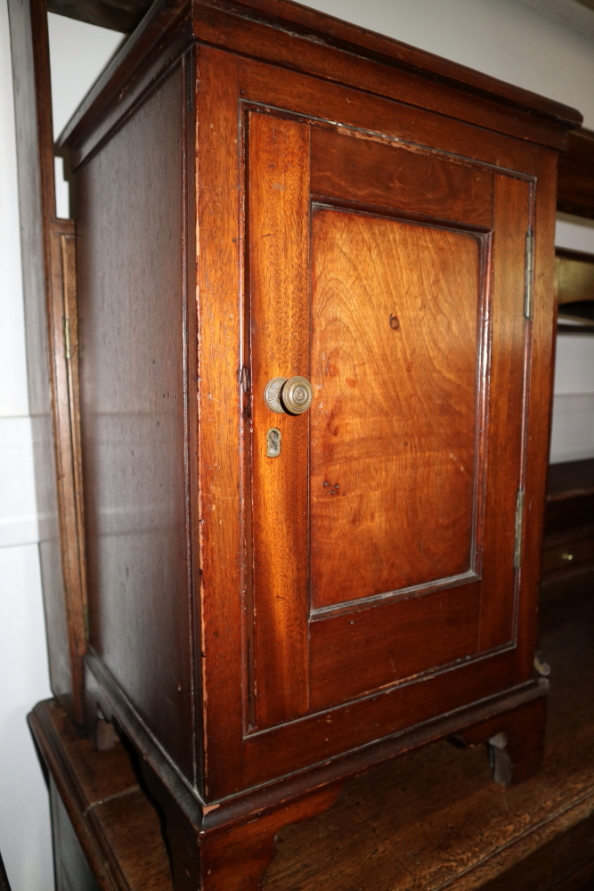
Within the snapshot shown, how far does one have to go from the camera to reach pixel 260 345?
0.72m

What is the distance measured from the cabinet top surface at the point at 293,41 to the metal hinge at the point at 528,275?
185mm

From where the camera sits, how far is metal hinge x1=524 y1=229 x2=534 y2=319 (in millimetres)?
956

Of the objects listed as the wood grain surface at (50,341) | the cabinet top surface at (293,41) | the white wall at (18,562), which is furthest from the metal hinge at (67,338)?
the cabinet top surface at (293,41)

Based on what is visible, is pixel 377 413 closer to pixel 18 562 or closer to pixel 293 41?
pixel 293 41

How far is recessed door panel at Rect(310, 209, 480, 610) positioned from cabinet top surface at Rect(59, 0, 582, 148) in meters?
0.18

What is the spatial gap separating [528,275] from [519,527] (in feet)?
1.33

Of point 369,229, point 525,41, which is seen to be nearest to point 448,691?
point 369,229

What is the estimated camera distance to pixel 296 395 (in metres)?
0.72

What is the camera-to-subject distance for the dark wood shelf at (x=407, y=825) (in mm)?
885

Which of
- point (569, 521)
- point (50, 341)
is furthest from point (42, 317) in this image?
point (569, 521)

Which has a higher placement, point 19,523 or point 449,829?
point 19,523

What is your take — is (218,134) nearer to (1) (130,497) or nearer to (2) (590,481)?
(1) (130,497)

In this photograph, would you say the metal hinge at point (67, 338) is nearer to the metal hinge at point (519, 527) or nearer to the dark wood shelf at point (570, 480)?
Result: the metal hinge at point (519, 527)

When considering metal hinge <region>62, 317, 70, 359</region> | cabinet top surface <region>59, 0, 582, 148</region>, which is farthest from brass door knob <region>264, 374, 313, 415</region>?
metal hinge <region>62, 317, 70, 359</region>
